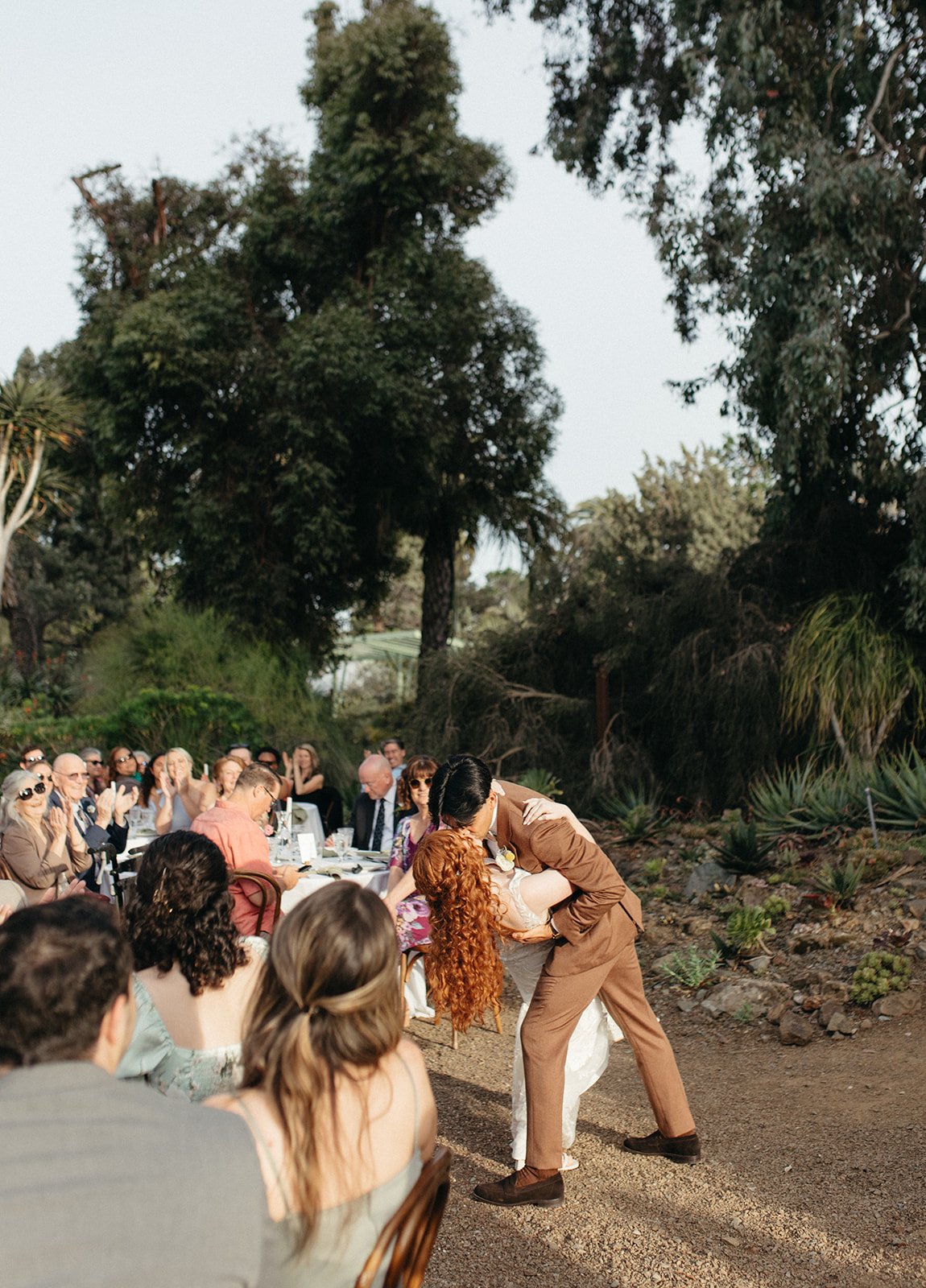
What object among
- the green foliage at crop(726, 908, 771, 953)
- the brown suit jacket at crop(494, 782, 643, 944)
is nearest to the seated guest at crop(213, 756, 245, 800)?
the green foliage at crop(726, 908, 771, 953)

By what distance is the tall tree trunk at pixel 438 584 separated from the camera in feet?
65.6

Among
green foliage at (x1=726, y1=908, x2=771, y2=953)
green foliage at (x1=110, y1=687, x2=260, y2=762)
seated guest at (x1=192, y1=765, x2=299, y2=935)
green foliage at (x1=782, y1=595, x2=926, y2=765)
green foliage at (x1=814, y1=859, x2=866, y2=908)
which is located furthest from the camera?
green foliage at (x1=110, y1=687, x2=260, y2=762)

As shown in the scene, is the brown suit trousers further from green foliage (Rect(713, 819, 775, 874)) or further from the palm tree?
the palm tree

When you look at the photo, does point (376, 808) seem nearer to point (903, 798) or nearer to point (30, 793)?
point (30, 793)

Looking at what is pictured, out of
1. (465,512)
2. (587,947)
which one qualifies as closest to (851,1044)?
(587,947)

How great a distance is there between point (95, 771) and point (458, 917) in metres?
8.15

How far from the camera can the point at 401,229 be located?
19.8 metres

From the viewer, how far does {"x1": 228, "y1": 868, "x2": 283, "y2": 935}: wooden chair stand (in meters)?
4.84

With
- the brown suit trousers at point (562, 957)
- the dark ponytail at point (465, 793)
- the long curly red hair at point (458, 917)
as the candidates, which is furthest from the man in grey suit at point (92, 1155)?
the brown suit trousers at point (562, 957)

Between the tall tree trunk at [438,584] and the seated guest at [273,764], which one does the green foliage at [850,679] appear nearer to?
the seated guest at [273,764]

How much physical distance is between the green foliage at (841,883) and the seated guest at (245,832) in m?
4.44

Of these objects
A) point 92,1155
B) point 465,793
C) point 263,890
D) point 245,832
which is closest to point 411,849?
point 245,832

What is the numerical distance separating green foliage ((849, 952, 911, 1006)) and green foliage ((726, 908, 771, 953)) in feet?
2.63

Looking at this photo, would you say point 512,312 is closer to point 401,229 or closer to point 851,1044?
point 401,229
